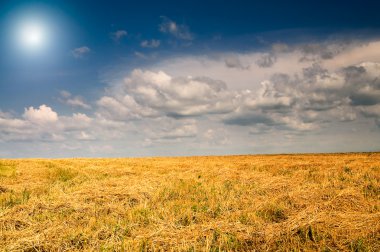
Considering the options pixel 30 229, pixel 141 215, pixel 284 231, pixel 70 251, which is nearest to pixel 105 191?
pixel 141 215

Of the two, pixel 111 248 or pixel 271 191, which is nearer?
pixel 111 248

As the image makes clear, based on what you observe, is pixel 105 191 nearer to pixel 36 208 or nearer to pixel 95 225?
pixel 36 208

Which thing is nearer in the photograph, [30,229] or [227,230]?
[227,230]

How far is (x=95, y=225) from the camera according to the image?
306 inches

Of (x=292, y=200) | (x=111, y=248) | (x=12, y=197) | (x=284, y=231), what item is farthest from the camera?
(x=12, y=197)

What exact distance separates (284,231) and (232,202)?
3531mm

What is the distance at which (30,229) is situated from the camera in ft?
24.5

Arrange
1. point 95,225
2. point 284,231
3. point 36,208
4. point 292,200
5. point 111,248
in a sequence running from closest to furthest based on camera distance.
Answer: point 111,248, point 284,231, point 95,225, point 36,208, point 292,200

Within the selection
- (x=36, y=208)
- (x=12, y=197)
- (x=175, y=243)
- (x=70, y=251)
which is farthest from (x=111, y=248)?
(x=12, y=197)

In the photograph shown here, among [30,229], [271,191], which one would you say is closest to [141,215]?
[30,229]

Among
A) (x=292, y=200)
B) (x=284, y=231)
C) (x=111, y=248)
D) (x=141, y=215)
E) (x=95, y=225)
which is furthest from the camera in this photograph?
(x=292, y=200)

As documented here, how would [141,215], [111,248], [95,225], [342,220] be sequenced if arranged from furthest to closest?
[141,215], [95,225], [342,220], [111,248]

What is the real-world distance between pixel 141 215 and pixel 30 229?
2.64 m

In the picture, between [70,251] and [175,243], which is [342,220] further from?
[70,251]
